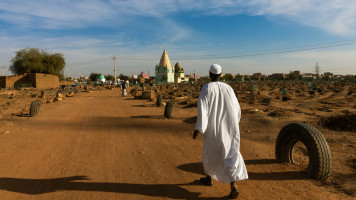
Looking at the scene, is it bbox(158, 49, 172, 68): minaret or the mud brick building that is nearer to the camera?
the mud brick building

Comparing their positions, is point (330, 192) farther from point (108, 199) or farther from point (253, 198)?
point (108, 199)

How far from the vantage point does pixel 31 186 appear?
10.3 feet

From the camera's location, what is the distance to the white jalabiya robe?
2.83 m

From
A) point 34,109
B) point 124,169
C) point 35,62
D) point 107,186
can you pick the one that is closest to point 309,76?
point 35,62

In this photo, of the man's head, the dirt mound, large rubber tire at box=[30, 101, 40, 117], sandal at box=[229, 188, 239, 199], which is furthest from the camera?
large rubber tire at box=[30, 101, 40, 117]

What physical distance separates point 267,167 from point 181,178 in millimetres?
1455

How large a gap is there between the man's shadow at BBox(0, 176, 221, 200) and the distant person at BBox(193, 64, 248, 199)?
415mm

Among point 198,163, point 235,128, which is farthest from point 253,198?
point 198,163

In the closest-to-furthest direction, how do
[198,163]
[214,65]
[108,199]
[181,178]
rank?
[108,199] < [214,65] < [181,178] < [198,163]

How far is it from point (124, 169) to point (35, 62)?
47.5 metres

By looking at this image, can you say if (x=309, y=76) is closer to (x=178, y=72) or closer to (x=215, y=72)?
(x=178, y=72)

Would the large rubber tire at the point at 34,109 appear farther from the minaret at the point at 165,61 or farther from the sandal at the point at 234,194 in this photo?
the minaret at the point at 165,61

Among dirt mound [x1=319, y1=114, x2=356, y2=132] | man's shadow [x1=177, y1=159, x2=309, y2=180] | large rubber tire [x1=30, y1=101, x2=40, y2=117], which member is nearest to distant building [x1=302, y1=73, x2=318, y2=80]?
dirt mound [x1=319, y1=114, x2=356, y2=132]

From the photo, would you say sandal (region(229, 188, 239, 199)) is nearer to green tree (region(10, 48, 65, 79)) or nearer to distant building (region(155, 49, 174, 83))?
green tree (region(10, 48, 65, 79))
